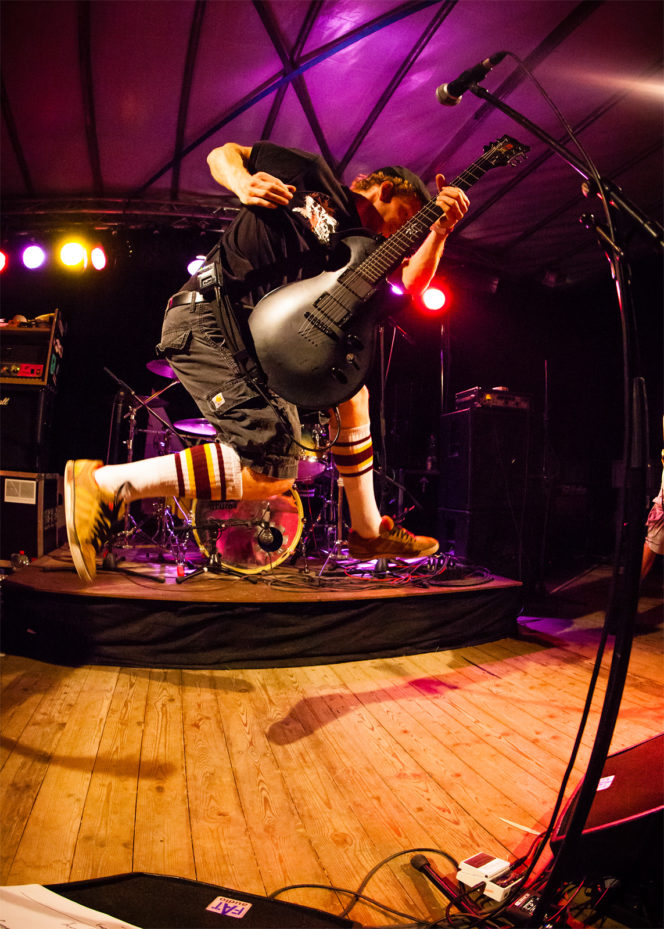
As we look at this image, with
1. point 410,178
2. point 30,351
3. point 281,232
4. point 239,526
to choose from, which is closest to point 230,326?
point 281,232

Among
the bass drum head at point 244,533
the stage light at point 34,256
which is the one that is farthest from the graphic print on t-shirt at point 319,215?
the stage light at point 34,256

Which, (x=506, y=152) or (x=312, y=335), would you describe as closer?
(x=312, y=335)

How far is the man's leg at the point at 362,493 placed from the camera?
1.98 m

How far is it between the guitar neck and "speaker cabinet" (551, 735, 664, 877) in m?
1.55

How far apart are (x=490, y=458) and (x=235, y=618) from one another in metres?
2.88

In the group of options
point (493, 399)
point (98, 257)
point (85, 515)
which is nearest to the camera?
point (85, 515)

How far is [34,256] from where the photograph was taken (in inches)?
239

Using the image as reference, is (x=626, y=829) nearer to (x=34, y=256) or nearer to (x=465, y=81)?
(x=465, y=81)

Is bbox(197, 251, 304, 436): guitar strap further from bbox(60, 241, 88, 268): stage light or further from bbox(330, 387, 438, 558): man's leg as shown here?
bbox(60, 241, 88, 268): stage light

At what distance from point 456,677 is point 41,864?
2214 millimetres

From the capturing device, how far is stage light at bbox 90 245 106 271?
592 centimetres

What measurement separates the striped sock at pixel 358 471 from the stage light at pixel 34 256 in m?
5.92

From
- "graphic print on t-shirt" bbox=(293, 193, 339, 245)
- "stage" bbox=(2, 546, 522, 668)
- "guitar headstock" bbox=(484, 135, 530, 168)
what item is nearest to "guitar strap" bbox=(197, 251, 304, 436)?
"graphic print on t-shirt" bbox=(293, 193, 339, 245)

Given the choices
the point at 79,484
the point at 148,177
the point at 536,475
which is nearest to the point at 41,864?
the point at 79,484
